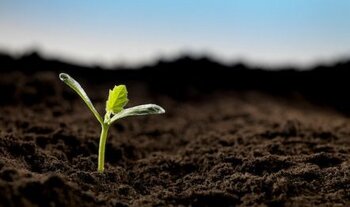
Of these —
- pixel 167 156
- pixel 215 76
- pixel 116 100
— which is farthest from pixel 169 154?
pixel 215 76

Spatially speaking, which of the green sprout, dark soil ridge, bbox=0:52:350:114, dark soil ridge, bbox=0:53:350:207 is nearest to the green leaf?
the green sprout

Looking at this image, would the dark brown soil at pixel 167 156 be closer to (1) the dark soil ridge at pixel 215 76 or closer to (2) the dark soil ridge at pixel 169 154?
(2) the dark soil ridge at pixel 169 154

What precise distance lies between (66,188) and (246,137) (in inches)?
49.9

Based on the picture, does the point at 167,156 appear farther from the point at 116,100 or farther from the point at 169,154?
the point at 116,100

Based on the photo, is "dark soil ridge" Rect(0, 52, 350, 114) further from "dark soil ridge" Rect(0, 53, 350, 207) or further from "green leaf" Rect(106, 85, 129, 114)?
"green leaf" Rect(106, 85, 129, 114)

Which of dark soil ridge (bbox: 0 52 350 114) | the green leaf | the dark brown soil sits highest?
dark soil ridge (bbox: 0 52 350 114)

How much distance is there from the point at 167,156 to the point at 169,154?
106 mm

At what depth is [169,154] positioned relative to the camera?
250cm

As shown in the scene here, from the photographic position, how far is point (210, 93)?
436 centimetres

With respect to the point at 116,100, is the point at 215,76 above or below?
above

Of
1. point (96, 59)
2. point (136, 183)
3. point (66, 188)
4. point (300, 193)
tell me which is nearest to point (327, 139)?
point (300, 193)

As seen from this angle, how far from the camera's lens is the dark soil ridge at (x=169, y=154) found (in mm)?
1716

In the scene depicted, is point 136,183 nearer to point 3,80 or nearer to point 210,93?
point 3,80

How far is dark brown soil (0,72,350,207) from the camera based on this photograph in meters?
1.71
